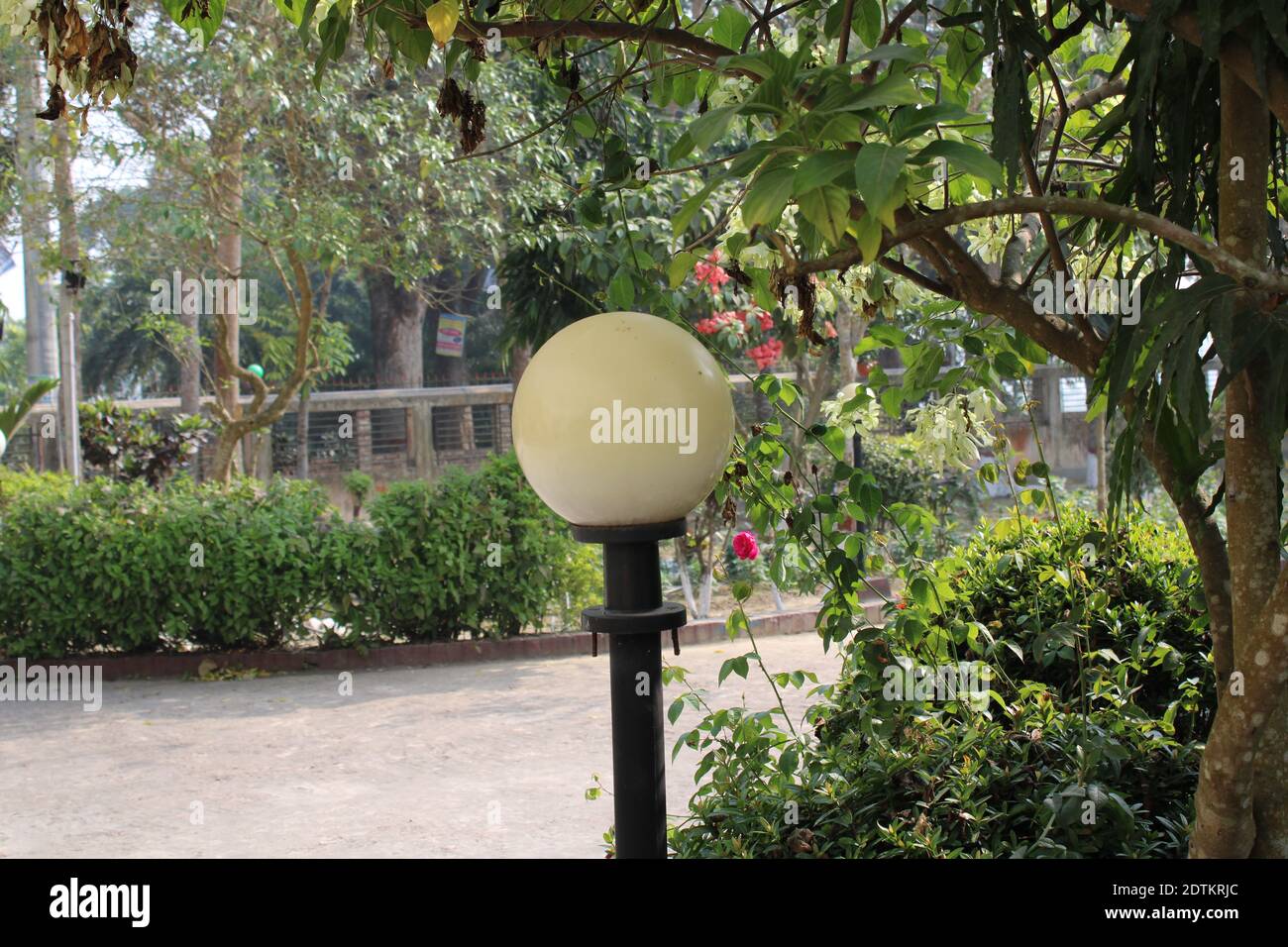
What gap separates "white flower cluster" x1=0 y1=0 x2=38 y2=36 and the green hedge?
20.8 ft

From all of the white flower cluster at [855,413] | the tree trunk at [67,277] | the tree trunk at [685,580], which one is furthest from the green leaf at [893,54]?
the tree trunk at [67,277]

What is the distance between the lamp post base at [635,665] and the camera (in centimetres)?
179

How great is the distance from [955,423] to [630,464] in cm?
202

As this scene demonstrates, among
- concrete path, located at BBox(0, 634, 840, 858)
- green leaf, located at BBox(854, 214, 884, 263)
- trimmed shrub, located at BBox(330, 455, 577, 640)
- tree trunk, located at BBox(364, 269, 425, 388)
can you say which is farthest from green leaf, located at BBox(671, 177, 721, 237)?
tree trunk, located at BBox(364, 269, 425, 388)

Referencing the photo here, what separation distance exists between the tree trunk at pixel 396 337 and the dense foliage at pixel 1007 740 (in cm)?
1842

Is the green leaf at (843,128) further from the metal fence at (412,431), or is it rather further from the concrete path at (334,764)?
the metal fence at (412,431)

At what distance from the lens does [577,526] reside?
1.83 metres

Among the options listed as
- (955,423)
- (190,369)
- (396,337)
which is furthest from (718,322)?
(396,337)

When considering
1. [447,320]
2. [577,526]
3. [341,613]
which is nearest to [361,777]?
[341,613]

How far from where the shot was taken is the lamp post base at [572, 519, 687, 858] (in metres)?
1.79

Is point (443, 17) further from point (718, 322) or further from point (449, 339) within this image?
point (449, 339)

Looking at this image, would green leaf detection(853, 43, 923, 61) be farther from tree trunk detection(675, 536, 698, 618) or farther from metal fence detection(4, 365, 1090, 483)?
metal fence detection(4, 365, 1090, 483)
